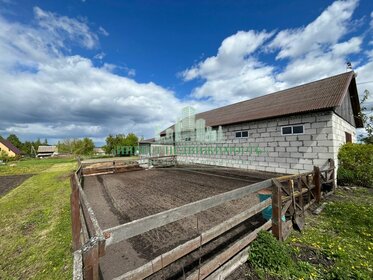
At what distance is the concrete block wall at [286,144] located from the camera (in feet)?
25.6

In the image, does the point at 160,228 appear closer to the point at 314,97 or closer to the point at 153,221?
the point at 153,221

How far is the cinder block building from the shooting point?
788 cm

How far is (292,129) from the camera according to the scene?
9.00 m

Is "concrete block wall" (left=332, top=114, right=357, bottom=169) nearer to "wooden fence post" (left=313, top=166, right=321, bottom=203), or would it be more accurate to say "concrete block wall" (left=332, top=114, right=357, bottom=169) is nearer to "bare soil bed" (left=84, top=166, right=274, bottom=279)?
"wooden fence post" (left=313, top=166, right=321, bottom=203)

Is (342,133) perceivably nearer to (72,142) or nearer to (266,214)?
(266,214)

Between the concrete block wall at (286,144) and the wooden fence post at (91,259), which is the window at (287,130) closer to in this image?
the concrete block wall at (286,144)

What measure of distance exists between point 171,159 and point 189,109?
5.12 m

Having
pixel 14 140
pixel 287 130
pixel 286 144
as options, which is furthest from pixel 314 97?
pixel 14 140

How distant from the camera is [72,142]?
44719 millimetres

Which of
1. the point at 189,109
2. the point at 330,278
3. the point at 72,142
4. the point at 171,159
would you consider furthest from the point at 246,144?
the point at 72,142

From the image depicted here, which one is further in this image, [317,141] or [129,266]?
[317,141]

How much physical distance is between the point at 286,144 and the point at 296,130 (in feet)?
2.85

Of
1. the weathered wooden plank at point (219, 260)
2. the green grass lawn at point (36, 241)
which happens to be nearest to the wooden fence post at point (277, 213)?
the weathered wooden plank at point (219, 260)

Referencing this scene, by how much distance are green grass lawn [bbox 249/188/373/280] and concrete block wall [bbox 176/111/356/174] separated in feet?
13.7
